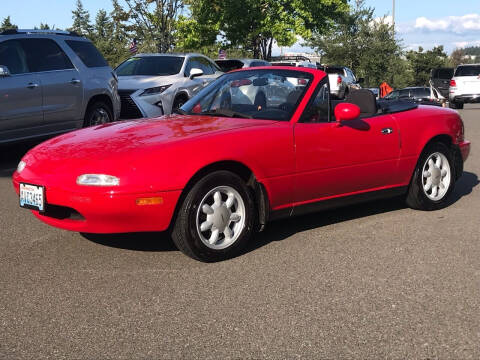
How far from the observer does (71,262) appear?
4.50 m

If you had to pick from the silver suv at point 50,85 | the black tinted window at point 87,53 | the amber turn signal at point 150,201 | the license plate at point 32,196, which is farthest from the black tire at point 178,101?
the amber turn signal at point 150,201

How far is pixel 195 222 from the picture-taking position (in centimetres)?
443

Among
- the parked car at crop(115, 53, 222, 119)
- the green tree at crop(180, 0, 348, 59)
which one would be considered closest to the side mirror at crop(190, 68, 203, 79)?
the parked car at crop(115, 53, 222, 119)

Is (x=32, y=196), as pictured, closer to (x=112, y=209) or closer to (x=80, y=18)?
(x=112, y=209)

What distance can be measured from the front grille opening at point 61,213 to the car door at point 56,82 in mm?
5216

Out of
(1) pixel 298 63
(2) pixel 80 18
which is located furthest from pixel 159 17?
(2) pixel 80 18

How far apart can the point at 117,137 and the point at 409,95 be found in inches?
975

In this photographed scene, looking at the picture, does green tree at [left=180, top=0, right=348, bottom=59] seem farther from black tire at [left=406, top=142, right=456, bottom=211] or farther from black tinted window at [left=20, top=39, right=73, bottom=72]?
black tire at [left=406, top=142, right=456, bottom=211]

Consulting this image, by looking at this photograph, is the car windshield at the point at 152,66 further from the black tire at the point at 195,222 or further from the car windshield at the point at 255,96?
the black tire at the point at 195,222

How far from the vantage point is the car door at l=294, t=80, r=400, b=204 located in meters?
5.09

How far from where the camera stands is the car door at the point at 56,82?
30.8 ft

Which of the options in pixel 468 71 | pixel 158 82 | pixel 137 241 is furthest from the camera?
pixel 468 71

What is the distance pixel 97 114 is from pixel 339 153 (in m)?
6.23

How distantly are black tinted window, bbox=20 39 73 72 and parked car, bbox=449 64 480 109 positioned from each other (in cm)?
2039
